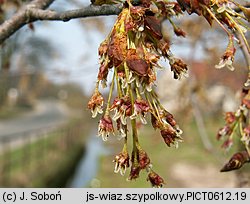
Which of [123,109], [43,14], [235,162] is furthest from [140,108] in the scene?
[43,14]

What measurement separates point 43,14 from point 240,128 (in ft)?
2.46

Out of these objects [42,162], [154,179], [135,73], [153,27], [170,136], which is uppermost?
[153,27]

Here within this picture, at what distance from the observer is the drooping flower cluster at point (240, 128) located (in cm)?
124

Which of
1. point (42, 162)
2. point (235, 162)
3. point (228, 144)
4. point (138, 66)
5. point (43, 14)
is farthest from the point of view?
point (42, 162)

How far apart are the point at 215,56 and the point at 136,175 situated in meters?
4.16

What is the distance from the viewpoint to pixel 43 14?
4.50 feet

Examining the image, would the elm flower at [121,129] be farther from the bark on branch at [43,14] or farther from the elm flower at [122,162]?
the bark on branch at [43,14]

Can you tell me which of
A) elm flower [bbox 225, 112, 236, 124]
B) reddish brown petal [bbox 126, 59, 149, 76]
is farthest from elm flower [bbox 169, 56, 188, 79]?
elm flower [bbox 225, 112, 236, 124]

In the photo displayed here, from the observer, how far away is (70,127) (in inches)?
829

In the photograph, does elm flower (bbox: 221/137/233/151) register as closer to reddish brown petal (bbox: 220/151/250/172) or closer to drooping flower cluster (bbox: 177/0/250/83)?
reddish brown petal (bbox: 220/151/250/172)

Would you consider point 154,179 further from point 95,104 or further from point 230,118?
point 230,118

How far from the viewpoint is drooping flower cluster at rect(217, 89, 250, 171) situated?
124 cm

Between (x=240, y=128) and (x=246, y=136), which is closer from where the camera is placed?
(x=246, y=136)

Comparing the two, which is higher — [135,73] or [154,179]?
[135,73]
